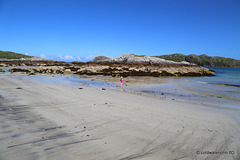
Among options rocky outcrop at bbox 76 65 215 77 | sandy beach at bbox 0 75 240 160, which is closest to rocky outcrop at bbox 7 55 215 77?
rocky outcrop at bbox 76 65 215 77

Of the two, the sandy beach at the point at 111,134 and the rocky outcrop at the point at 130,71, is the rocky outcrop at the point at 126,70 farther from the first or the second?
the sandy beach at the point at 111,134

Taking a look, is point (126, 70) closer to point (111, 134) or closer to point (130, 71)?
point (130, 71)

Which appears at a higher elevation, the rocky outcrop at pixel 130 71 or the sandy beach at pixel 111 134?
the rocky outcrop at pixel 130 71

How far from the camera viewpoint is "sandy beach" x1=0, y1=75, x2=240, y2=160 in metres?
3.99

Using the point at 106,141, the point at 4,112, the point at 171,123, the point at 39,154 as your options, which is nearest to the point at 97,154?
the point at 106,141

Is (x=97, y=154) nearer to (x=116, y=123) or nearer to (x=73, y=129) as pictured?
(x=73, y=129)

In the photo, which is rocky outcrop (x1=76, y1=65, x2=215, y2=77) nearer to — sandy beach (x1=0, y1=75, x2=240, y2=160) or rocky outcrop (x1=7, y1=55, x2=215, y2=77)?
rocky outcrop (x1=7, y1=55, x2=215, y2=77)

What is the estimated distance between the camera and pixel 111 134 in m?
5.16

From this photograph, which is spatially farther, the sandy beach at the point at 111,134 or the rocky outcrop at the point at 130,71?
the rocky outcrop at the point at 130,71

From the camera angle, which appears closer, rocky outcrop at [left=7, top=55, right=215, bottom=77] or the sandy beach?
the sandy beach

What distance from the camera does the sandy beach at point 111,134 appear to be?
3.99 metres

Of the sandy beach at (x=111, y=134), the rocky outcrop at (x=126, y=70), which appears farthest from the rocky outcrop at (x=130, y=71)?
the sandy beach at (x=111, y=134)

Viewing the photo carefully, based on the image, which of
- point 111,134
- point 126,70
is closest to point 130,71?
point 126,70

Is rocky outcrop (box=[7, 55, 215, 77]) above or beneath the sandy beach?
above
